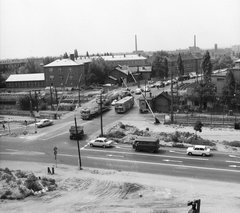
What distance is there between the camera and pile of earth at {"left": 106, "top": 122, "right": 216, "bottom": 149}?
31837 millimetres

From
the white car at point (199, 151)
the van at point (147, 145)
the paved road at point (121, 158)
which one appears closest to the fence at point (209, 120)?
the paved road at point (121, 158)

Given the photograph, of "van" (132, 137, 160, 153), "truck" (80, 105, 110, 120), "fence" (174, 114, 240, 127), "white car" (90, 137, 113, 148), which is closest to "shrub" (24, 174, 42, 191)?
"white car" (90, 137, 113, 148)

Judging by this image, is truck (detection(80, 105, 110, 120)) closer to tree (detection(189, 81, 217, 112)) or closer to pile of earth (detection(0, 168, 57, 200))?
tree (detection(189, 81, 217, 112))

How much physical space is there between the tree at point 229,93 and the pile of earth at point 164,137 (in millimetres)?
15178

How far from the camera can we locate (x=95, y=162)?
2784 centimetres

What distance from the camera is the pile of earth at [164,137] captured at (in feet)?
104

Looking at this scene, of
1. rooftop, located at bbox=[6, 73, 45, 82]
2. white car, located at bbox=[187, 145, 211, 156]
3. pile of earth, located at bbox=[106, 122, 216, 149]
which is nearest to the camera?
white car, located at bbox=[187, 145, 211, 156]

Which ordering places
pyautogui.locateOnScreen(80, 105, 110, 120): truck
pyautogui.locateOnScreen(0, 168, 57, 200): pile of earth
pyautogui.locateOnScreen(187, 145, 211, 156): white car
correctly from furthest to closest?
1. pyautogui.locateOnScreen(80, 105, 110, 120): truck
2. pyautogui.locateOnScreen(187, 145, 211, 156): white car
3. pyautogui.locateOnScreen(0, 168, 57, 200): pile of earth

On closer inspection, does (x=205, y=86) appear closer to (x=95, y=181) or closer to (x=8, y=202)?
(x=95, y=181)

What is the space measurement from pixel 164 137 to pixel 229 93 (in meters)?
17.6

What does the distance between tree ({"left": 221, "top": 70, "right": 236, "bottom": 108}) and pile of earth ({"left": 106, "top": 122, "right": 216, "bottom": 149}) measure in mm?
15178

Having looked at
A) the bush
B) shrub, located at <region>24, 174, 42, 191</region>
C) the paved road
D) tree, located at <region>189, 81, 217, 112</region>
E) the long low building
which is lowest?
the paved road

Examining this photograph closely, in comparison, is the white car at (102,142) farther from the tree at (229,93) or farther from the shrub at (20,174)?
the tree at (229,93)

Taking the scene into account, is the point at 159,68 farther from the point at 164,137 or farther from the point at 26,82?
the point at 164,137
